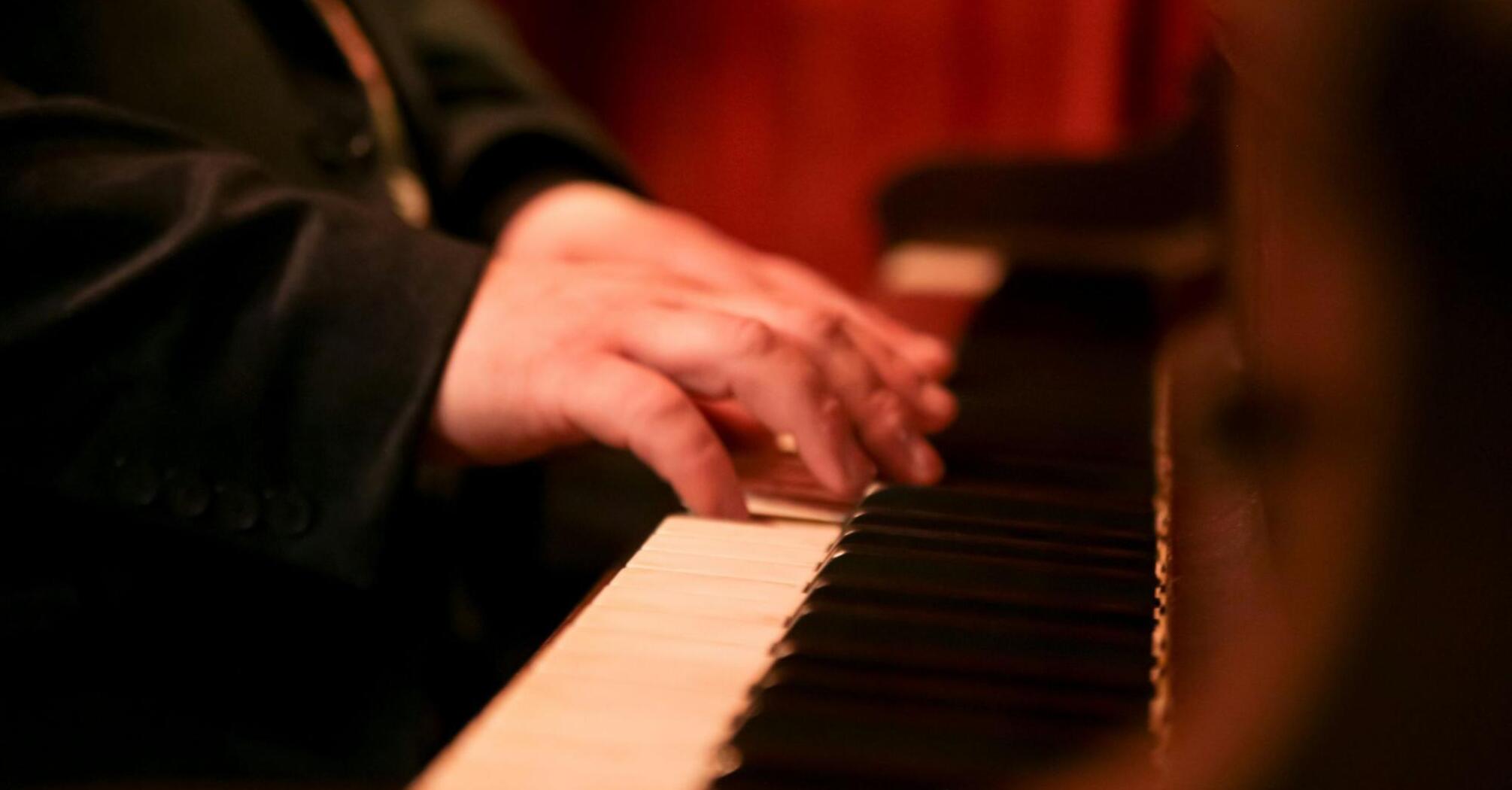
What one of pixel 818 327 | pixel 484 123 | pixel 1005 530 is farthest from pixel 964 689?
pixel 484 123

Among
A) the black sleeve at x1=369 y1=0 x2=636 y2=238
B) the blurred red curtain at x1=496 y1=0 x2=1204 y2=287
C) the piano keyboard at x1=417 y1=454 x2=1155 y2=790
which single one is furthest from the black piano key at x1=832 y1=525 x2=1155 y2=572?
the blurred red curtain at x1=496 y1=0 x2=1204 y2=287

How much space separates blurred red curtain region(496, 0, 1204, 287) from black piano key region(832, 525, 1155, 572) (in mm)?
1895

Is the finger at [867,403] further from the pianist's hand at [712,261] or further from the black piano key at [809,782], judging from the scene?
the black piano key at [809,782]

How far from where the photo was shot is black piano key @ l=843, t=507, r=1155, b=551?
0.49 metres

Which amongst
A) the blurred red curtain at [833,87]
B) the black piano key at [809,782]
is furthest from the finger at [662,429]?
the blurred red curtain at [833,87]

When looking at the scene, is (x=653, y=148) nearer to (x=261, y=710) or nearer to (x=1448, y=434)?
(x=261, y=710)

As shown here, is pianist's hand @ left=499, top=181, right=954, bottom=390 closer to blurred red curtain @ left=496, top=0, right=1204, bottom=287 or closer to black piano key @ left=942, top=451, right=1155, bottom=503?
black piano key @ left=942, top=451, right=1155, bottom=503

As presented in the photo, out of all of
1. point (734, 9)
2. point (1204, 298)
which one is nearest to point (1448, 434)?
point (1204, 298)

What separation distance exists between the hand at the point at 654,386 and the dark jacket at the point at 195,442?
2cm

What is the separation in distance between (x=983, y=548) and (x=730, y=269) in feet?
1.11

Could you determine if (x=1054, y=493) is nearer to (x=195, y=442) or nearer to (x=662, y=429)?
(x=662, y=429)

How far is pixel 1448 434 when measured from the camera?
0.78ft

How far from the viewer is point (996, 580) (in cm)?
44

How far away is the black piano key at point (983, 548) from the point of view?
47 centimetres
